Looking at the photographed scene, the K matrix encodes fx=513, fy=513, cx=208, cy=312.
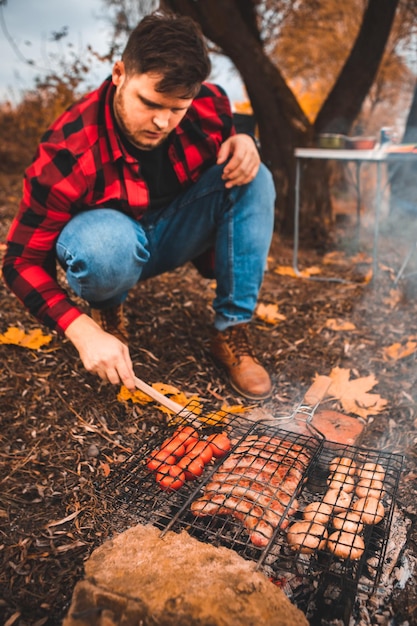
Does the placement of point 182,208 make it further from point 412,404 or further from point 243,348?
point 412,404

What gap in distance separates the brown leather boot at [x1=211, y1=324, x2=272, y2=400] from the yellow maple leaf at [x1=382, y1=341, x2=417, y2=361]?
0.88 m

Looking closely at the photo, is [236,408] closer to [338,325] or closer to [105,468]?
[105,468]

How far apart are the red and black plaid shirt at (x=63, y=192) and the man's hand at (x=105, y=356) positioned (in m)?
0.16

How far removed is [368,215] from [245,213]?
17.5ft

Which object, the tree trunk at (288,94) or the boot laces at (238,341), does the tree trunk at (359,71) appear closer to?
the tree trunk at (288,94)

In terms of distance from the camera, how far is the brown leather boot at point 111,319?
2.79m

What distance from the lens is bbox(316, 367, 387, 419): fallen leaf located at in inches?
102

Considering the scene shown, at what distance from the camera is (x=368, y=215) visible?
7473 mm

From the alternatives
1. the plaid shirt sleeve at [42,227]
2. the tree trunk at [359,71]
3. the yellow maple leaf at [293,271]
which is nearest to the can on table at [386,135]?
the tree trunk at [359,71]

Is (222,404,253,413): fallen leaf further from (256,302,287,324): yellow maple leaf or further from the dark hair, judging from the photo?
the dark hair

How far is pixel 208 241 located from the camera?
2902mm

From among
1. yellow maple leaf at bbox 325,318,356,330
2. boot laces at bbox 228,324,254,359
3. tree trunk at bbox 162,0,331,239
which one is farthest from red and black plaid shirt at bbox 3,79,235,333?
tree trunk at bbox 162,0,331,239

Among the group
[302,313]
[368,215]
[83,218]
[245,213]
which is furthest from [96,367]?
[368,215]

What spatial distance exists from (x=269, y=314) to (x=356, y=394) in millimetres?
1144
